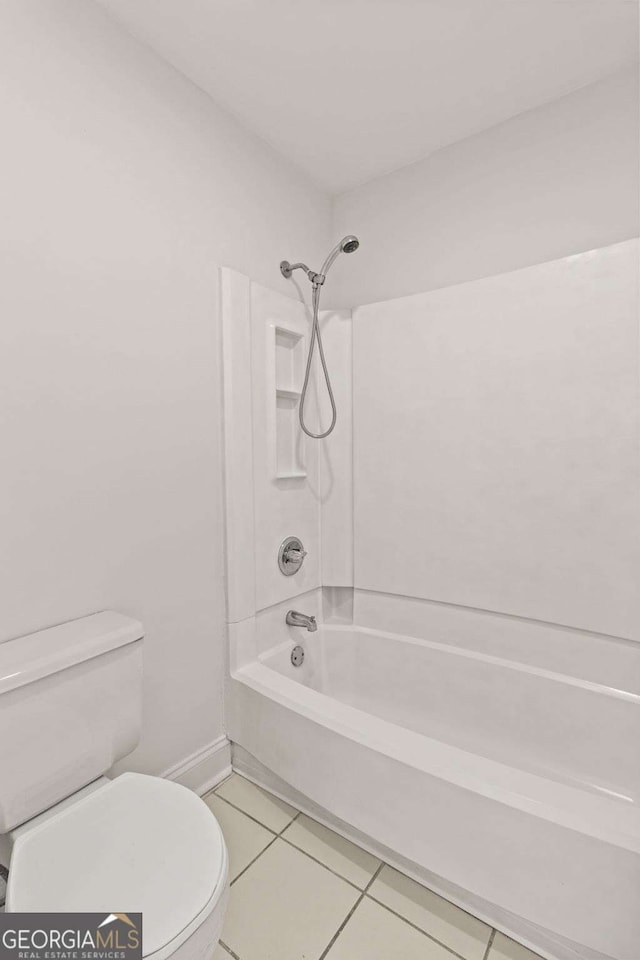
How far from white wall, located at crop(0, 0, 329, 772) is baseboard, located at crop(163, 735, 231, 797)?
36 millimetres

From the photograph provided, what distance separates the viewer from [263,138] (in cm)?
179

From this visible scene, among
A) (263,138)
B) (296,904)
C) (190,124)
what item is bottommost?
(296,904)

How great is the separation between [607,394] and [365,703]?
1.56 m

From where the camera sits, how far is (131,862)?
894 millimetres

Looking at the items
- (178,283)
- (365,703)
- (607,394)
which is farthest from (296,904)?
(178,283)

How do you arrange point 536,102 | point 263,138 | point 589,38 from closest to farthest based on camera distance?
point 589,38 → point 536,102 → point 263,138

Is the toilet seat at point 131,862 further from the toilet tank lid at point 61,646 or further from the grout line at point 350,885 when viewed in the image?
the grout line at point 350,885

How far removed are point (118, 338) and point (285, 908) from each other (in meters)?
1.67

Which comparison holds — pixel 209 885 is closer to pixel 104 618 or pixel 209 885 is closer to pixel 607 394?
pixel 104 618

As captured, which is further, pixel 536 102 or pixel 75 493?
pixel 536 102

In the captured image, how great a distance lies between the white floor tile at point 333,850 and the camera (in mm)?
1307

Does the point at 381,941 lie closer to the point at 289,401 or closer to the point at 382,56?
the point at 289,401

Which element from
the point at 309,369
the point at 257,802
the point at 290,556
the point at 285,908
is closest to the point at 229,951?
the point at 285,908

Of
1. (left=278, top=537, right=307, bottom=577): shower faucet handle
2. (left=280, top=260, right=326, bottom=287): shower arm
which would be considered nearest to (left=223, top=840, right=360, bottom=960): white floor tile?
(left=278, top=537, right=307, bottom=577): shower faucet handle
